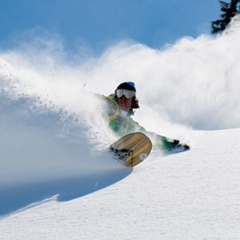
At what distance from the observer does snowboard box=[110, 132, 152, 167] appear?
509 centimetres

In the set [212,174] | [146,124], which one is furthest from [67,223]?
[146,124]

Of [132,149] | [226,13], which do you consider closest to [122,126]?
[132,149]

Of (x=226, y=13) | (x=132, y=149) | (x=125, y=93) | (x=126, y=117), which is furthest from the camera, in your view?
(x=226, y=13)

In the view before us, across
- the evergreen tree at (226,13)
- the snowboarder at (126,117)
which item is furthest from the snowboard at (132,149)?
the evergreen tree at (226,13)

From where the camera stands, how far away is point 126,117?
6277mm

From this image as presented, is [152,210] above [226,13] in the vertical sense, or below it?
below

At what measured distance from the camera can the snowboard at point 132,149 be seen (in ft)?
16.7

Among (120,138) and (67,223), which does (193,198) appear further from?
(120,138)

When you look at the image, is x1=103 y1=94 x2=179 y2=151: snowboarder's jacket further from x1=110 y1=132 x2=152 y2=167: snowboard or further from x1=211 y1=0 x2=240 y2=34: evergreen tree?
x1=211 y1=0 x2=240 y2=34: evergreen tree

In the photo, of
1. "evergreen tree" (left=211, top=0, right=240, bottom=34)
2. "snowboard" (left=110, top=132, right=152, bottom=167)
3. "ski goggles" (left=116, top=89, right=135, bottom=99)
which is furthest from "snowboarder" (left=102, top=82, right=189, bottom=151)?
"evergreen tree" (left=211, top=0, right=240, bottom=34)

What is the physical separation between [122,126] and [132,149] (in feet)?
2.95

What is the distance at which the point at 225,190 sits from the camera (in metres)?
3.99

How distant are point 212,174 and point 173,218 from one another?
3.59 ft

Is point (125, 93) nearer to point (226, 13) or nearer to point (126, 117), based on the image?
point (126, 117)
